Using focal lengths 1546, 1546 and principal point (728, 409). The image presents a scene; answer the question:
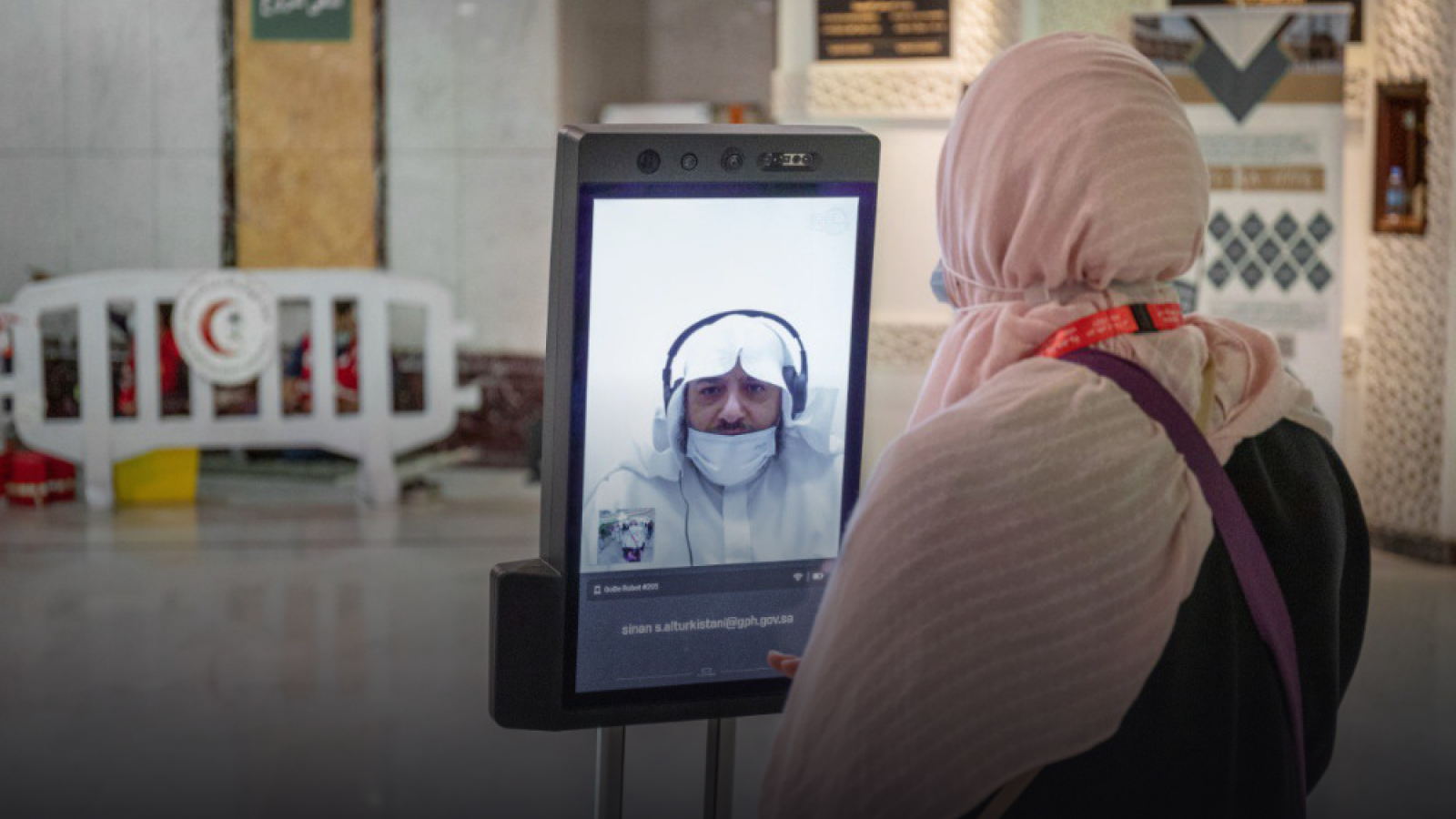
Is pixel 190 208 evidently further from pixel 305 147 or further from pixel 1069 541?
pixel 1069 541

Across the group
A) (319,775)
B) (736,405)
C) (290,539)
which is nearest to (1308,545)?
(736,405)

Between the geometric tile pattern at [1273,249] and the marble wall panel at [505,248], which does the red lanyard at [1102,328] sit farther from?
the marble wall panel at [505,248]

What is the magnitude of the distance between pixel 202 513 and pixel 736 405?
17.2ft

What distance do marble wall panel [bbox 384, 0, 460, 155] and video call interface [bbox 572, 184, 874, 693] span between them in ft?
21.4

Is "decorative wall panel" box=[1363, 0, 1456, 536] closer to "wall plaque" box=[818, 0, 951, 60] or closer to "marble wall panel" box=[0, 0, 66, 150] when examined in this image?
"wall plaque" box=[818, 0, 951, 60]

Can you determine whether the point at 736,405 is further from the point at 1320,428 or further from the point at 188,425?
the point at 188,425

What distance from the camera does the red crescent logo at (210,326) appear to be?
245 inches

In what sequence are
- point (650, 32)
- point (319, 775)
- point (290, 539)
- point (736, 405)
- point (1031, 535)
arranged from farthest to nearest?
point (650, 32) < point (290, 539) < point (319, 775) < point (736, 405) < point (1031, 535)

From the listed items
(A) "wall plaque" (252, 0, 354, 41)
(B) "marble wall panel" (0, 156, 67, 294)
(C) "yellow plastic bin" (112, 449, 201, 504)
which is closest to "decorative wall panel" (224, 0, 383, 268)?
(A) "wall plaque" (252, 0, 354, 41)

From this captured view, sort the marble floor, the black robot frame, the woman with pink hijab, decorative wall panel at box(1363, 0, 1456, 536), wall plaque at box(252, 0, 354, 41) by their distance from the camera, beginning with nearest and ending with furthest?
1. the woman with pink hijab
2. the black robot frame
3. the marble floor
4. decorative wall panel at box(1363, 0, 1456, 536)
5. wall plaque at box(252, 0, 354, 41)

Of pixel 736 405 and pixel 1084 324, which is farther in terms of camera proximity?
pixel 736 405

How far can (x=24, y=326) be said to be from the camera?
6.27 m

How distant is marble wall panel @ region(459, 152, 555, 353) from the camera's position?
762 centimetres

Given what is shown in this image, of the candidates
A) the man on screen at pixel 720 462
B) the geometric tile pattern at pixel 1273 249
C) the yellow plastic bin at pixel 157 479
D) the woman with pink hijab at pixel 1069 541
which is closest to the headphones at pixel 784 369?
the man on screen at pixel 720 462
